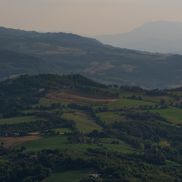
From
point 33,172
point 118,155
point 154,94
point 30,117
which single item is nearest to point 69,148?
point 118,155

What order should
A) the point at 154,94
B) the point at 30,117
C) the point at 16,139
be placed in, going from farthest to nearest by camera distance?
the point at 154,94 → the point at 30,117 → the point at 16,139

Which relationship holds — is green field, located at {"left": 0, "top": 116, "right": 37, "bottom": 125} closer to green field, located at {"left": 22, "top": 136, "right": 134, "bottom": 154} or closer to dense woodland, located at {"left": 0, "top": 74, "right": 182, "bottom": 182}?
dense woodland, located at {"left": 0, "top": 74, "right": 182, "bottom": 182}

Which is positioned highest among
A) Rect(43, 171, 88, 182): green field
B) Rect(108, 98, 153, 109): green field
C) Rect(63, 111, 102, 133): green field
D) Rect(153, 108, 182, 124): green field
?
Rect(108, 98, 153, 109): green field

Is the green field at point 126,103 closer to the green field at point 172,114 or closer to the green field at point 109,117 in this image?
the green field at point 109,117

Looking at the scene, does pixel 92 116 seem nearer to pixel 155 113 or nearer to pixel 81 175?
pixel 155 113

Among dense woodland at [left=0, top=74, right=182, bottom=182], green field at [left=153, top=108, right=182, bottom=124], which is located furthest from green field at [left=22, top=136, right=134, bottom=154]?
A: green field at [left=153, top=108, right=182, bottom=124]

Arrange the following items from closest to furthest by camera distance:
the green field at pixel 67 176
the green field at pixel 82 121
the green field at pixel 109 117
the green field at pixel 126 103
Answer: the green field at pixel 67 176 < the green field at pixel 82 121 < the green field at pixel 109 117 < the green field at pixel 126 103

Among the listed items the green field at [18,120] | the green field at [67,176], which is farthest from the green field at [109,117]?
the green field at [67,176]

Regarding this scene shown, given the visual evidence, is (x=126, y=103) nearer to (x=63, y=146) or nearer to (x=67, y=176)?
(x=63, y=146)
